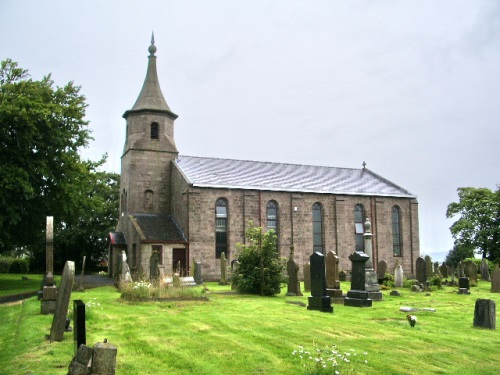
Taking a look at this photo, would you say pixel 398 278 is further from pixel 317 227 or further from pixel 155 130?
pixel 155 130

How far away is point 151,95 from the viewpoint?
125ft

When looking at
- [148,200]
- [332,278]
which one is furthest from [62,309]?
[148,200]

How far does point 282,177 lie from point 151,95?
38.9 feet

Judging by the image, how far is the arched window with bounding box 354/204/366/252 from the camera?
3928 centimetres

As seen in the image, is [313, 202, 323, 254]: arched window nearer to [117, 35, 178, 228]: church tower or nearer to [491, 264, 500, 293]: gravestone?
[117, 35, 178, 228]: church tower

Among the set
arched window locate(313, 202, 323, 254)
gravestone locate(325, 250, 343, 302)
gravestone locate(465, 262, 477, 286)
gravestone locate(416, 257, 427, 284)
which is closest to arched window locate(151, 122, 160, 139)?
arched window locate(313, 202, 323, 254)

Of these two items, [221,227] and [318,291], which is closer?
[318,291]

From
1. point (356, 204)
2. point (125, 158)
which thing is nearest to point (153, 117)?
point (125, 158)

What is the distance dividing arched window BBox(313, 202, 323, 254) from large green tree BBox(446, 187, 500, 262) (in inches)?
675

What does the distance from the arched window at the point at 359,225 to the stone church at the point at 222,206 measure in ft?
0.27

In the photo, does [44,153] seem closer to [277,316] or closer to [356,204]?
[277,316]

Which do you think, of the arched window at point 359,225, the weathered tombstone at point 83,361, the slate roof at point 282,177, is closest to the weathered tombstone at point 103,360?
the weathered tombstone at point 83,361

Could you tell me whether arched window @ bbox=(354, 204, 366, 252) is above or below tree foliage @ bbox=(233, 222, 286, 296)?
above

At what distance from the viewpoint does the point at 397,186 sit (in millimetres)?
43250
